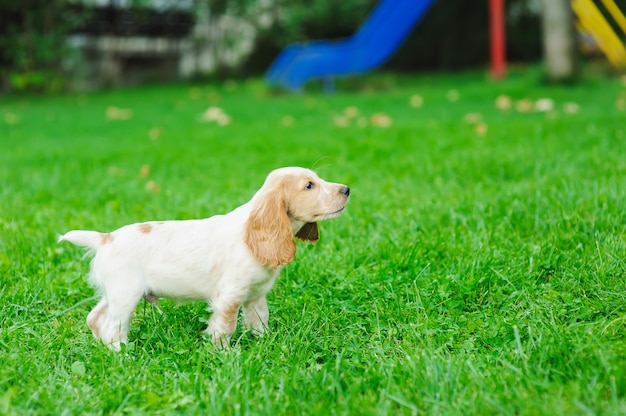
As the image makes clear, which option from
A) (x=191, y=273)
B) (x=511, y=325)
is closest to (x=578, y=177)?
(x=511, y=325)

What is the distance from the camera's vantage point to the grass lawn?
2.20 metres

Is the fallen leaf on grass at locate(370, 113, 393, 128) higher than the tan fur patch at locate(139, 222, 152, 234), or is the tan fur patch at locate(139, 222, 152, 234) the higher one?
the tan fur patch at locate(139, 222, 152, 234)

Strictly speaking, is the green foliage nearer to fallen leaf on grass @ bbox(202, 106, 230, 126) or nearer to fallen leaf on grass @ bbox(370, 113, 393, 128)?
fallen leaf on grass @ bbox(202, 106, 230, 126)

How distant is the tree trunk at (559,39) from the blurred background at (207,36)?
4.82 m

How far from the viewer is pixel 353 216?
4098 mm

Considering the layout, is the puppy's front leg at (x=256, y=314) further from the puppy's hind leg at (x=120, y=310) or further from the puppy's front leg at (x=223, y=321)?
the puppy's hind leg at (x=120, y=310)

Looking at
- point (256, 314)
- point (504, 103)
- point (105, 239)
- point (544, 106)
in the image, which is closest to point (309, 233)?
point (256, 314)

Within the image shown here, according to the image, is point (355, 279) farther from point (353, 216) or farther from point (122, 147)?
point (122, 147)

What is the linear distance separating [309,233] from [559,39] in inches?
356

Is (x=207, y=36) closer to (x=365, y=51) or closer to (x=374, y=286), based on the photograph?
(x=365, y=51)

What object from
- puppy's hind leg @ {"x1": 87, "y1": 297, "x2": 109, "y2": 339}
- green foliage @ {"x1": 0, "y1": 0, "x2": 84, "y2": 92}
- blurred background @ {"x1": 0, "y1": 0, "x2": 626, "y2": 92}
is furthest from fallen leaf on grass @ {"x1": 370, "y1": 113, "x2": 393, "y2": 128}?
green foliage @ {"x1": 0, "y1": 0, "x2": 84, "y2": 92}

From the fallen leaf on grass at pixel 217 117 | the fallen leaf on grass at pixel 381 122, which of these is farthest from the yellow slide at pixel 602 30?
the fallen leaf on grass at pixel 217 117

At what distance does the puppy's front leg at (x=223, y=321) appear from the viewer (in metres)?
2.61

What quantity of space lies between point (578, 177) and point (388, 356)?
2581 millimetres
